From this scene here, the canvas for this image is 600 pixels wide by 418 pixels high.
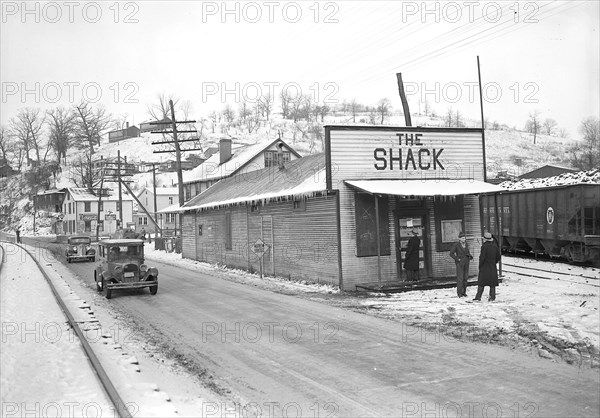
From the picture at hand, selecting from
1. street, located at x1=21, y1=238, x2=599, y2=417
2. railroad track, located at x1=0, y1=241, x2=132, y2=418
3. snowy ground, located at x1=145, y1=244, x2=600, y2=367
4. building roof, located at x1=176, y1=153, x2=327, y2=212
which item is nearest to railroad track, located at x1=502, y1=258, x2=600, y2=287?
snowy ground, located at x1=145, y1=244, x2=600, y2=367

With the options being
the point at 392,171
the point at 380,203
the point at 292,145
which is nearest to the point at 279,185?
the point at 392,171

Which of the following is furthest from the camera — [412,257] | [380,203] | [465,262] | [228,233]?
[228,233]

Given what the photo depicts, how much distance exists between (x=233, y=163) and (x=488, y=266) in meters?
37.5

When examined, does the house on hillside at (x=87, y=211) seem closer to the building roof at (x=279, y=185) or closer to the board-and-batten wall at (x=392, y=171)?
the building roof at (x=279, y=185)

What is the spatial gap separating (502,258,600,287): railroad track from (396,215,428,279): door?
4155mm

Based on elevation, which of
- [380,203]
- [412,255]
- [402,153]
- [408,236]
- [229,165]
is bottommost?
[412,255]

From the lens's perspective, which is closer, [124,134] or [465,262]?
[465,262]

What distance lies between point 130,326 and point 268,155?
38755 millimetres

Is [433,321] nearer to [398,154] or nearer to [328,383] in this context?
[328,383]

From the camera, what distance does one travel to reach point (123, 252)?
17.7m

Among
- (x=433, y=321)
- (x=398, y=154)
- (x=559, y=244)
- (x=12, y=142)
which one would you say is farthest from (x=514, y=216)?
(x=12, y=142)

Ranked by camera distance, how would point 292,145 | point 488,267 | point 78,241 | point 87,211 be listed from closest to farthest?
point 488,267 < point 78,241 < point 87,211 < point 292,145

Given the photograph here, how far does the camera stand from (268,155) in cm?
5022

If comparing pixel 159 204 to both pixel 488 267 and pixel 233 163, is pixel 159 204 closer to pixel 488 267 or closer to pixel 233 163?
pixel 233 163
